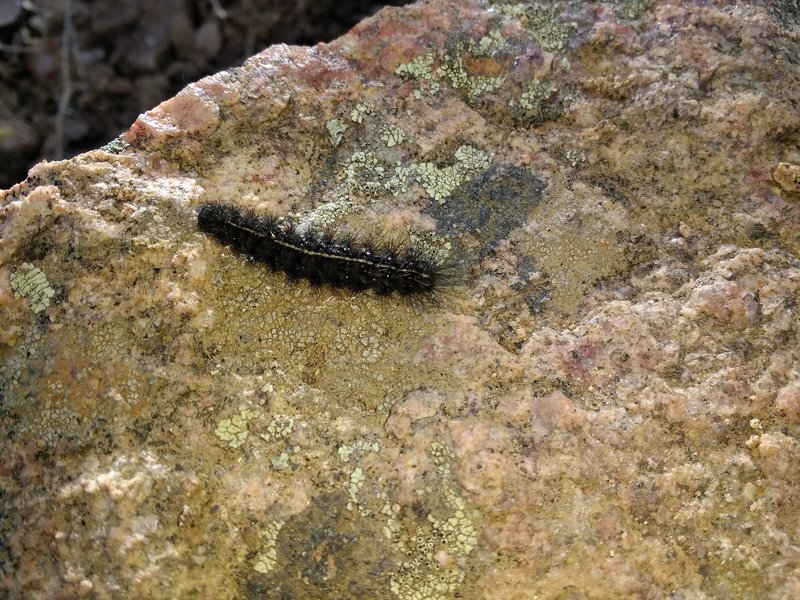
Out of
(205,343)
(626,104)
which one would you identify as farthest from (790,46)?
(205,343)

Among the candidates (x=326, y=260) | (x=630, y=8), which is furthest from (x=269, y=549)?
(x=630, y=8)

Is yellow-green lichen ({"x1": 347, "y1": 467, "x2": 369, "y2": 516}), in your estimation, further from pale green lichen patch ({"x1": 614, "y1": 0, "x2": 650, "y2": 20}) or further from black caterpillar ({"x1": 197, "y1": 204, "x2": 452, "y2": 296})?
pale green lichen patch ({"x1": 614, "y1": 0, "x2": 650, "y2": 20})

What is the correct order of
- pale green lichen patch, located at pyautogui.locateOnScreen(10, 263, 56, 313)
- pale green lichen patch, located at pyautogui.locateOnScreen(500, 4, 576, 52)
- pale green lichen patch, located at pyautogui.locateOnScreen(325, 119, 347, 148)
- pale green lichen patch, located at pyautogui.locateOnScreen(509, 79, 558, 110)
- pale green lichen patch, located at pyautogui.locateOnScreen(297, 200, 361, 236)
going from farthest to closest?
1. pale green lichen patch, located at pyautogui.locateOnScreen(500, 4, 576, 52)
2. pale green lichen patch, located at pyautogui.locateOnScreen(509, 79, 558, 110)
3. pale green lichen patch, located at pyautogui.locateOnScreen(325, 119, 347, 148)
4. pale green lichen patch, located at pyautogui.locateOnScreen(297, 200, 361, 236)
5. pale green lichen patch, located at pyautogui.locateOnScreen(10, 263, 56, 313)

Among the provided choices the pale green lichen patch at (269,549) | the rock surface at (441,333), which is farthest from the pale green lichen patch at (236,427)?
the pale green lichen patch at (269,549)

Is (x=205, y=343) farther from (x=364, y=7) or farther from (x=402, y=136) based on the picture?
(x=364, y=7)

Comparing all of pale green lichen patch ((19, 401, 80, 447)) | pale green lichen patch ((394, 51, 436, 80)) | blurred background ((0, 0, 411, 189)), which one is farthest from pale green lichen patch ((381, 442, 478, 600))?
blurred background ((0, 0, 411, 189))
